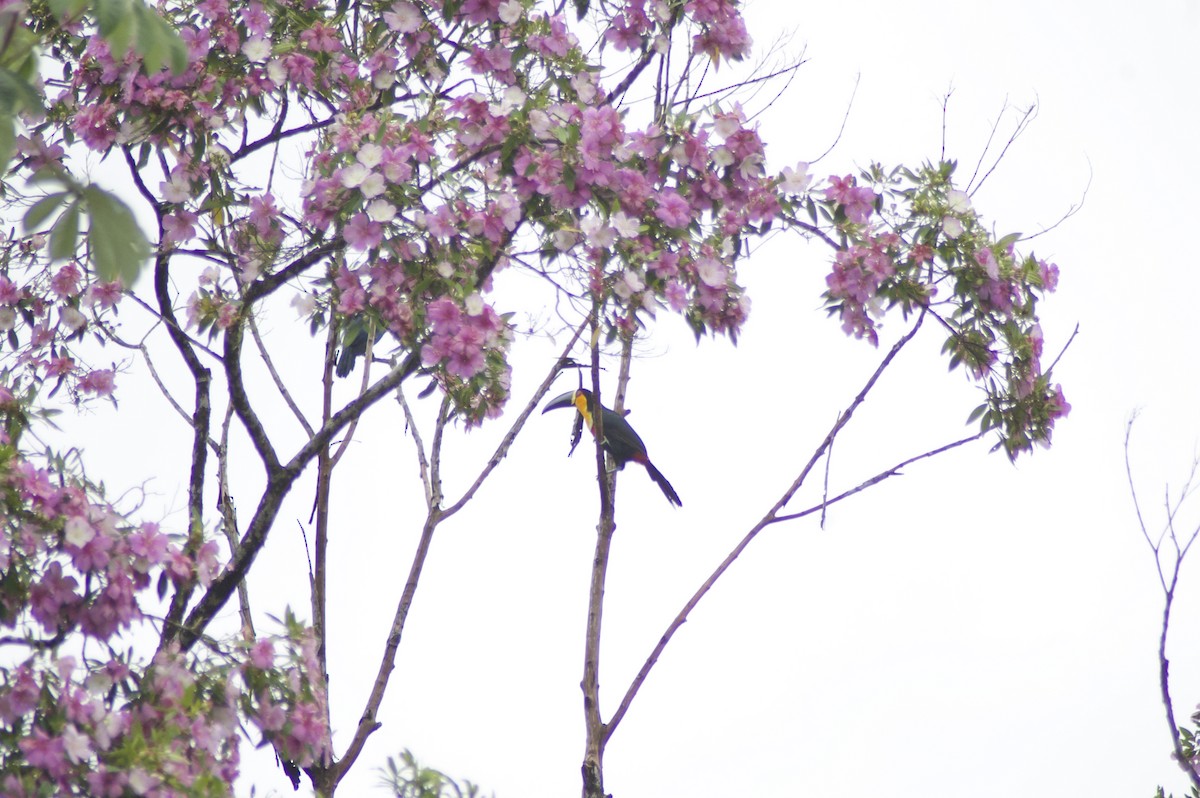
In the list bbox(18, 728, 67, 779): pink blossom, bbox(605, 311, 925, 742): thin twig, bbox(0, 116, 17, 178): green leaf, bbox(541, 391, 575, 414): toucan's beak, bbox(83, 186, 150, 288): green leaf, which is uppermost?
bbox(541, 391, 575, 414): toucan's beak

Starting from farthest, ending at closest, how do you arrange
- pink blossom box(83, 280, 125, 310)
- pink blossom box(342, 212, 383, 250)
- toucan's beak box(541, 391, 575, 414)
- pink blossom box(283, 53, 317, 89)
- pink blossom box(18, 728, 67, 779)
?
toucan's beak box(541, 391, 575, 414)
pink blossom box(83, 280, 125, 310)
pink blossom box(283, 53, 317, 89)
pink blossom box(342, 212, 383, 250)
pink blossom box(18, 728, 67, 779)

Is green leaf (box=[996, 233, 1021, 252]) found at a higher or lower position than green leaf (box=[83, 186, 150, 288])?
higher

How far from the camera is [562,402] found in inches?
246

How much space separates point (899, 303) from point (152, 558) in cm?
220

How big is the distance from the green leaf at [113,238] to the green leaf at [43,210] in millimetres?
36

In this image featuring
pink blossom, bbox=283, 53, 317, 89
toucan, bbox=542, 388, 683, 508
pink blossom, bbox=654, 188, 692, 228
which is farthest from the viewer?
toucan, bbox=542, 388, 683, 508

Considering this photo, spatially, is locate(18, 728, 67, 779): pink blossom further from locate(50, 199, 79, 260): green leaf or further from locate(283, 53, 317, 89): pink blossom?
locate(283, 53, 317, 89): pink blossom

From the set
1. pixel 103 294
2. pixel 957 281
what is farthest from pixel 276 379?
pixel 957 281

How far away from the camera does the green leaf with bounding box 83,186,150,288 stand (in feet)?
5.24

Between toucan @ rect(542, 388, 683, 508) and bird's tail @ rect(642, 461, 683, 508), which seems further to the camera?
bird's tail @ rect(642, 461, 683, 508)

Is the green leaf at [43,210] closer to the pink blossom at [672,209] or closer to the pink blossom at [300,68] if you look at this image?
the pink blossom at [672,209]

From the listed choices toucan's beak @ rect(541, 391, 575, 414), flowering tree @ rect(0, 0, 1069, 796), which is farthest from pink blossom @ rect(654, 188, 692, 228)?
toucan's beak @ rect(541, 391, 575, 414)

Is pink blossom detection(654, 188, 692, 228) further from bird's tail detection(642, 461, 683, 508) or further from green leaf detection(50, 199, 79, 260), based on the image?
bird's tail detection(642, 461, 683, 508)

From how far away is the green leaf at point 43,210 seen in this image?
1.63 meters
